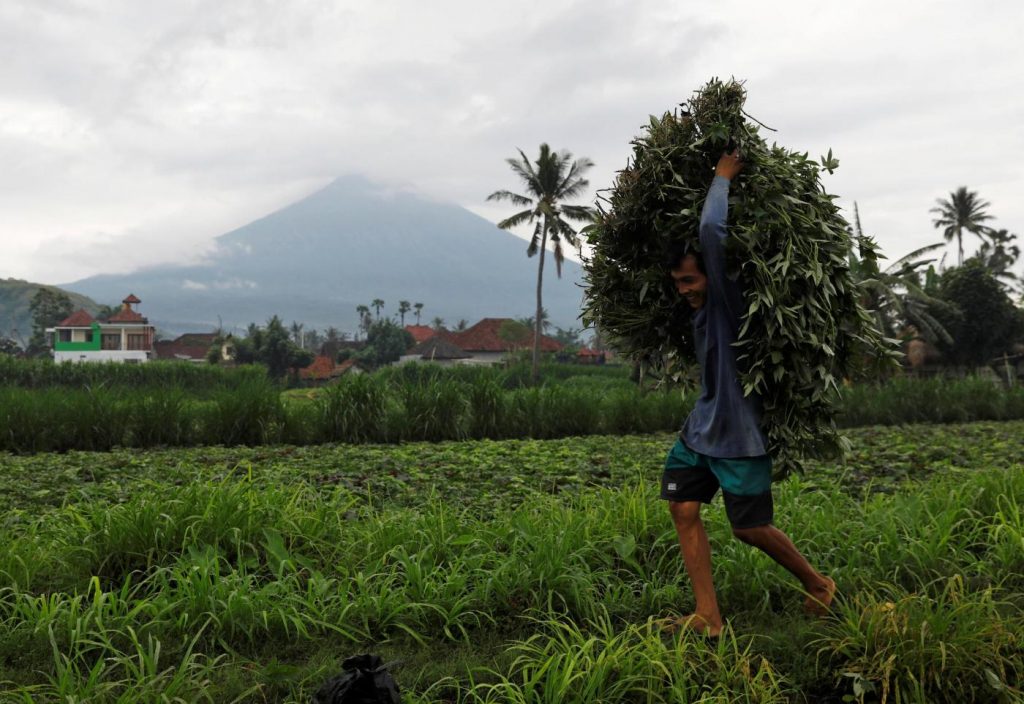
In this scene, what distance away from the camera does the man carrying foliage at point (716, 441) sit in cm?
309

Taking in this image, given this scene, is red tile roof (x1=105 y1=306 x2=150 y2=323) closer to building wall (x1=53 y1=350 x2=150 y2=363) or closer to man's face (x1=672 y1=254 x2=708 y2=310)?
building wall (x1=53 y1=350 x2=150 y2=363)

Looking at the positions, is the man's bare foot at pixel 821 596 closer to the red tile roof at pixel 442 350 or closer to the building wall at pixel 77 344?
the red tile roof at pixel 442 350

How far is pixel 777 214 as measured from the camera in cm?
312

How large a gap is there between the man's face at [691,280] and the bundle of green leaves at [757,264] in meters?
0.11

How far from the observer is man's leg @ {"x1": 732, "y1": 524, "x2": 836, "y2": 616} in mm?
3137

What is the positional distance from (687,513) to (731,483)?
0.77 feet

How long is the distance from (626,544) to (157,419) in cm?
712

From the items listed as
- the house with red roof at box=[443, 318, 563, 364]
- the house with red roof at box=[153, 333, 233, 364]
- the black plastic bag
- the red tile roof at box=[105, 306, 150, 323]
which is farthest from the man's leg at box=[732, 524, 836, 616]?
the house with red roof at box=[153, 333, 233, 364]

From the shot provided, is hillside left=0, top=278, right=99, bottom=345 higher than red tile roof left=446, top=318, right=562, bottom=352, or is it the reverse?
hillside left=0, top=278, right=99, bottom=345

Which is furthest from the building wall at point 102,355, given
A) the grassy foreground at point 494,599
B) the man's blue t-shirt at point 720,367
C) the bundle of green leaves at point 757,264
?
the man's blue t-shirt at point 720,367

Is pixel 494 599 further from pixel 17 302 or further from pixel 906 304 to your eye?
pixel 17 302

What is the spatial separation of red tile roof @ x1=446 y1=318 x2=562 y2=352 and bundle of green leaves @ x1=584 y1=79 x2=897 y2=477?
2131 inches

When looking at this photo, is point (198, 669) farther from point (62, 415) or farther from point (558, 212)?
point (558, 212)

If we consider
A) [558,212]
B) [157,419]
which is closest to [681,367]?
[157,419]
